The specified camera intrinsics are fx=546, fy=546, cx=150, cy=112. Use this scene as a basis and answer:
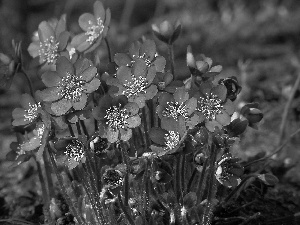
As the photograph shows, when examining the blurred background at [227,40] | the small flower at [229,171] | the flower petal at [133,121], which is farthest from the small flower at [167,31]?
the blurred background at [227,40]

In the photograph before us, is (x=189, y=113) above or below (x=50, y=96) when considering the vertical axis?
below

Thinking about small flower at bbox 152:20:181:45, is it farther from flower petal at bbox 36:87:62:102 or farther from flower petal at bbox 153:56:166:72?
flower petal at bbox 36:87:62:102

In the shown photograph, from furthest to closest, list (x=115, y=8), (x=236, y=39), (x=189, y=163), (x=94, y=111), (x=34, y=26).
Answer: (x=115, y=8) → (x=34, y=26) → (x=236, y=39) → (x=189, y=163) → (x=94, y=111)

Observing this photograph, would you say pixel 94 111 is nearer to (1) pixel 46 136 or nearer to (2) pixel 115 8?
(1) pixel 46 136

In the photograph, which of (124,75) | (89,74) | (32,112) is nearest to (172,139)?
(124,75)

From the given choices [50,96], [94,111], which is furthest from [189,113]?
[50,96]
